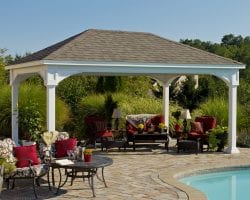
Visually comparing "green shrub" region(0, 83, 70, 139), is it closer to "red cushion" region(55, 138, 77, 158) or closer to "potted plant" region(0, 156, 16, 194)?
"red cushion" region(55, 138, 77, 158)

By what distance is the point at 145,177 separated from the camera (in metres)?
11.9

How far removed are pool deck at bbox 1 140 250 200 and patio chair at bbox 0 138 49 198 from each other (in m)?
0.36

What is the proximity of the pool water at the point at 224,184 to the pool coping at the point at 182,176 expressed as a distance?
0.35ft

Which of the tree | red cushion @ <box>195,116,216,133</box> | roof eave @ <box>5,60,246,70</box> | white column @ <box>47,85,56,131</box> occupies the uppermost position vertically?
roof eave @ <box>5,60,246,70</box>

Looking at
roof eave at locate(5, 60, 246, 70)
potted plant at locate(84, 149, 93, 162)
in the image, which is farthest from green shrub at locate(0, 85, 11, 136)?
potted plant at locate(84, 149, 93, 162)

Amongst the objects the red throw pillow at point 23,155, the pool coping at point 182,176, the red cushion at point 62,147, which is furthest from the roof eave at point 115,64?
the red throw pillow at point 23,155

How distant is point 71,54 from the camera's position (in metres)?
14.6

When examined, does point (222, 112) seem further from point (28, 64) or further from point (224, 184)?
point (28, 64)

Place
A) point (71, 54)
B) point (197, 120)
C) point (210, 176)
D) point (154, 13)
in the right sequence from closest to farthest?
point (210, 176), point (71, 54), point (197, 120), point (154, 13)

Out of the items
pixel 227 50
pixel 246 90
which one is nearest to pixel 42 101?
pixel 246 90

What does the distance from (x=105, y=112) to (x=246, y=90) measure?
1053 centimetres

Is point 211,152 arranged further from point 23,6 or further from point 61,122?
point 23,6

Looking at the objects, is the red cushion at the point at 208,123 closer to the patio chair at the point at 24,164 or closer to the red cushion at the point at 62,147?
the red cushion at the point at 62,147

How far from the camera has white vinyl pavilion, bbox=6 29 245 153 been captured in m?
14.0
